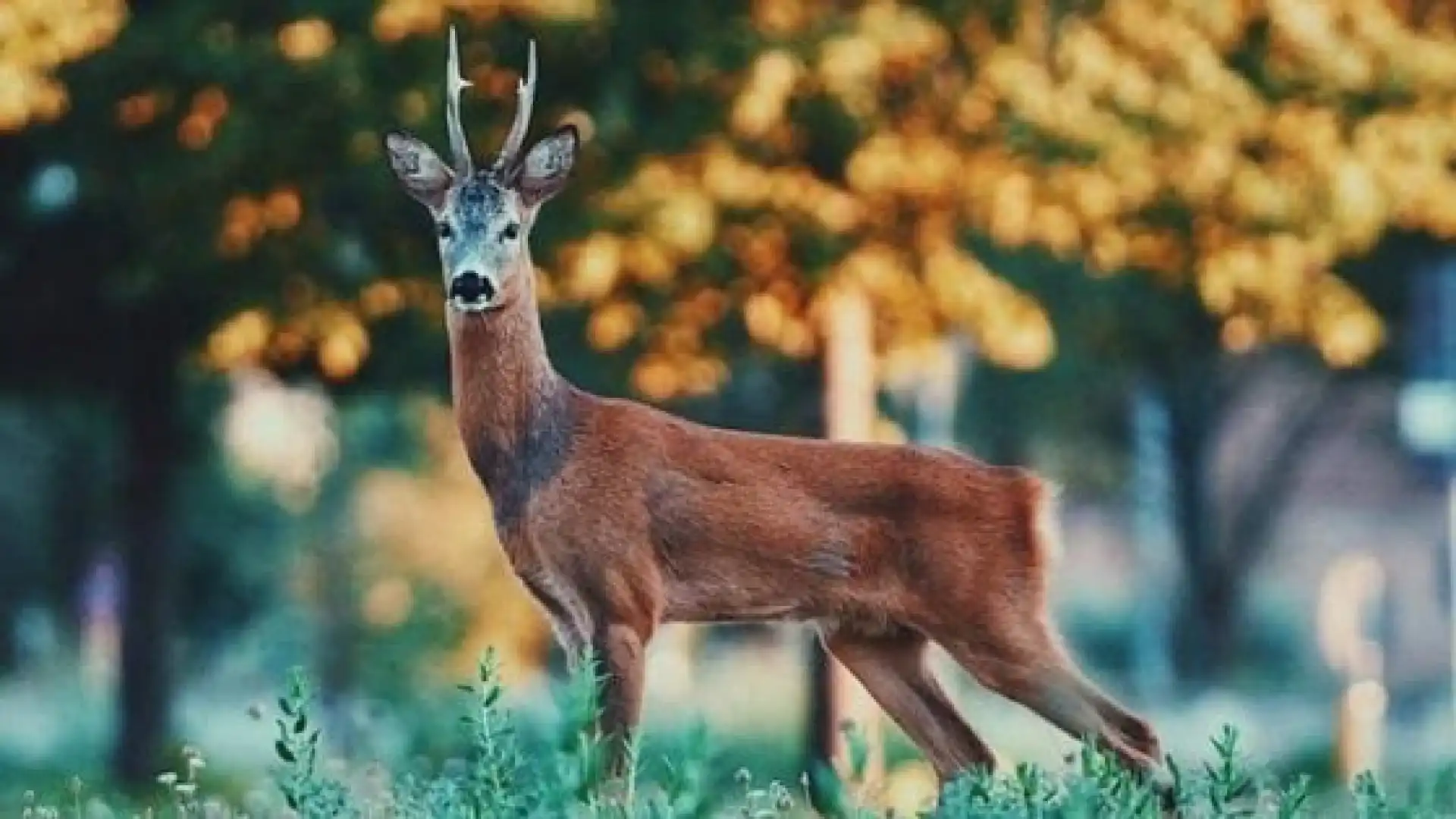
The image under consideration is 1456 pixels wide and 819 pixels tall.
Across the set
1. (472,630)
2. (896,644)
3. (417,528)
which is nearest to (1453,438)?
(472,630)

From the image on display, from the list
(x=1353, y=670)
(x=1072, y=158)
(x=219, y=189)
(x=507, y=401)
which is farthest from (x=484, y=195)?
(x=1353, y=670)

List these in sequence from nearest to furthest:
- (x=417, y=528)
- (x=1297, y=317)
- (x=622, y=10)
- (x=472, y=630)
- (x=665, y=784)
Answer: (x=665, y=784) → (x=622, y=10) → (x=1297, y=317) → (x=472, y=630) → (x=417, y=528)

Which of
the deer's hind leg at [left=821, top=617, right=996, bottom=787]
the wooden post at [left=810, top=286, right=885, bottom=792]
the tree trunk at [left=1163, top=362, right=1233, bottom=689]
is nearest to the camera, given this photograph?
the deer's hind leg at [left=821, top=617, right=996, bottom=787]

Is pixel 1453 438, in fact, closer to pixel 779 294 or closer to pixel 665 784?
pixel 779 294

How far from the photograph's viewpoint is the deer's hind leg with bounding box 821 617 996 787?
10.2 meters

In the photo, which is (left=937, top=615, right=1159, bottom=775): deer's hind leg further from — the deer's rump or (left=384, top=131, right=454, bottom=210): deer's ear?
(left=384, top=131, right=454, bottom=210): deer's ear

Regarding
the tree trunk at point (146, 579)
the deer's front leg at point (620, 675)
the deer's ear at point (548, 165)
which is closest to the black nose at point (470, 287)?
the deer's ear at point (548, 165)

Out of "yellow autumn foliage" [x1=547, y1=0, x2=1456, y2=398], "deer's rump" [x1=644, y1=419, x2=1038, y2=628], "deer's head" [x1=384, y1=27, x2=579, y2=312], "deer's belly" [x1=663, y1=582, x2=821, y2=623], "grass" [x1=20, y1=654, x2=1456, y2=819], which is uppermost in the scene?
"yellow autumn foliage" [x1=547, y1=0, x2=1456, y2=398]

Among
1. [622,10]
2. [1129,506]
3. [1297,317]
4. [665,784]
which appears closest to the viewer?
[665,784]

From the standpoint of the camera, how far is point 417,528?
111 feet

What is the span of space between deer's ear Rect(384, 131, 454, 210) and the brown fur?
1.00 ft

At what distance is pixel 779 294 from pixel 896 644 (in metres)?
7.15

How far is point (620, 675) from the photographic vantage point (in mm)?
9555

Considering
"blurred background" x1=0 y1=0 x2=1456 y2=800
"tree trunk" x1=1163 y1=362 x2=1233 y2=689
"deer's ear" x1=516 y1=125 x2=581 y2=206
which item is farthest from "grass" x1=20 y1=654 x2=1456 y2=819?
"tree trunk" x1=1163 y1=362 x2=1233 y2=689
